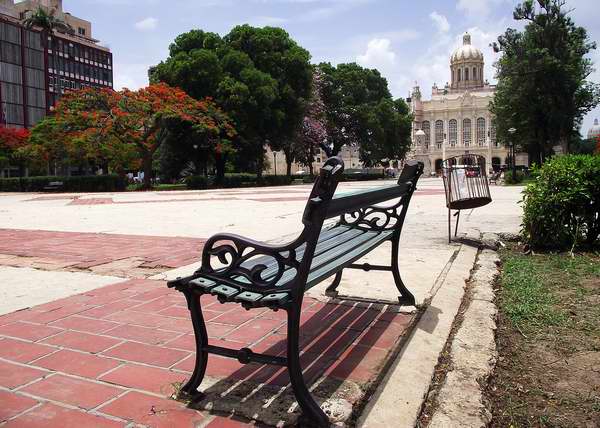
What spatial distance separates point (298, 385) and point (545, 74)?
100.0ft

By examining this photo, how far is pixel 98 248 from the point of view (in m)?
5.92

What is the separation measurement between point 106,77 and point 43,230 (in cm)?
6936

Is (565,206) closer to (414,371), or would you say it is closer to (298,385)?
(414,371)

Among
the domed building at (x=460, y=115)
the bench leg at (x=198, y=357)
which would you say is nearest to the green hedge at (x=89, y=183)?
the bench leg at (x=198, y=357)

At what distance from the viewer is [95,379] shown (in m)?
2.30

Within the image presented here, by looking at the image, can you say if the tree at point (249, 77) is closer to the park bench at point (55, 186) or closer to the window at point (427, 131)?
the park bench at point (55, 186)

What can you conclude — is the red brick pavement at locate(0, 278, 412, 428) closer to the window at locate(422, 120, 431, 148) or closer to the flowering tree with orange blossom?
the flowering tree with orange blossom

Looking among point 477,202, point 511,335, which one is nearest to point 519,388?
point 511,335

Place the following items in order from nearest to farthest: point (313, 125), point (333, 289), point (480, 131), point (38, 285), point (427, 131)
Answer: point (333, 289) → point (38, 285) → point (313, 125) → point (480, 131) → point (427, 131)

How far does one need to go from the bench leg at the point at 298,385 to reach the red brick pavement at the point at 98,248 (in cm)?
306

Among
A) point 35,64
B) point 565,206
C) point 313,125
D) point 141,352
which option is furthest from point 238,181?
point 35,64

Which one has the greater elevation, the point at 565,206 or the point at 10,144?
the point at 10,144

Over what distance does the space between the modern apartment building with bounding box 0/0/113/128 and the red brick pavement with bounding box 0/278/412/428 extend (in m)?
52.9

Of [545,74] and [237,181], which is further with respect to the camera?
[237,181]
